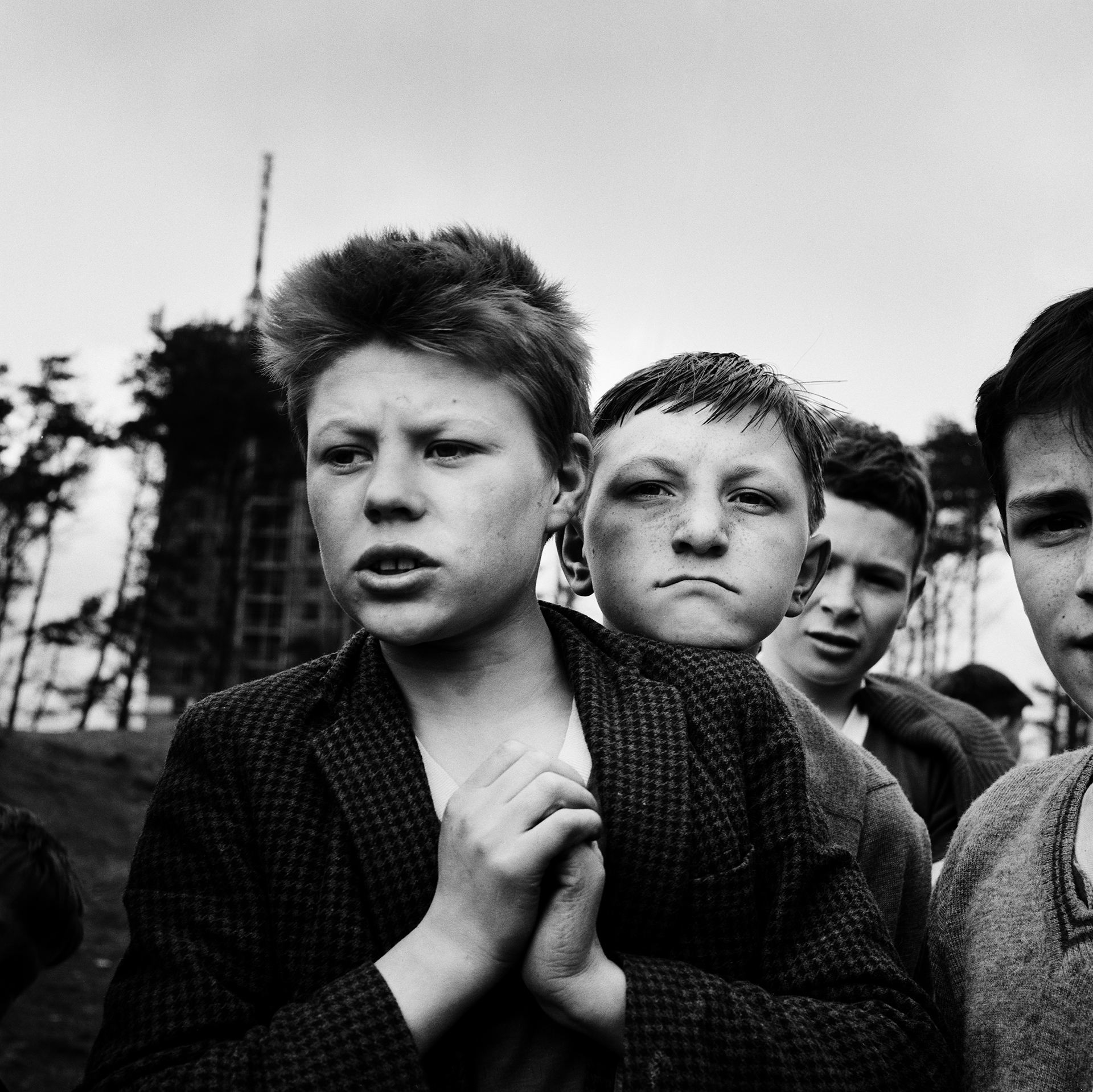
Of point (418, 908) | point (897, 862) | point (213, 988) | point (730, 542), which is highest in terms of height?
point (730, 542)

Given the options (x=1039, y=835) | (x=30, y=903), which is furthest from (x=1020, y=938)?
(x=30, y=903)

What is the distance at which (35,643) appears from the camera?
966 inches

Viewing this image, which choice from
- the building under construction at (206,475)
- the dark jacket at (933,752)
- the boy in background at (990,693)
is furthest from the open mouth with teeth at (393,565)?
the building under construction at (206,475)

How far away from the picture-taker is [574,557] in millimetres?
2168

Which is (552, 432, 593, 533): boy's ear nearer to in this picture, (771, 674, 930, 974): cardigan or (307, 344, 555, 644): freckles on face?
(307, 344, 555, 644): freckles on face

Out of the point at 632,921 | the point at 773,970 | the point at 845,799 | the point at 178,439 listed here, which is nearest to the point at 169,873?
the point at 632,921

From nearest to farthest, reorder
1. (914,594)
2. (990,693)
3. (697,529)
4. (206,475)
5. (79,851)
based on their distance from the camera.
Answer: (697,529) → (914,594) → (990,693) → (79,851) → (206,475)

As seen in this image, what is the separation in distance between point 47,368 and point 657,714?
2336 cm

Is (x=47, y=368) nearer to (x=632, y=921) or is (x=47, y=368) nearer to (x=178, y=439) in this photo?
(x=178, y=439)

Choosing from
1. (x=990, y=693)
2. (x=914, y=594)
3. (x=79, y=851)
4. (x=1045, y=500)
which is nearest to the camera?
(x=1045, y=500)

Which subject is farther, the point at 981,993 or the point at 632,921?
the point at 981,993

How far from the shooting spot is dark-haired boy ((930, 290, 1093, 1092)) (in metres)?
1.57

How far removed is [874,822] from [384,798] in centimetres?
95

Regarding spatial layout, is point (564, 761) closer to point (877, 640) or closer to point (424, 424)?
point (424, 424)
